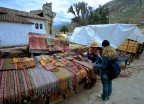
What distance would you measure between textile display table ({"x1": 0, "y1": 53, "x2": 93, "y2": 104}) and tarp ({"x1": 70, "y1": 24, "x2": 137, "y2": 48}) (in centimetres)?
352

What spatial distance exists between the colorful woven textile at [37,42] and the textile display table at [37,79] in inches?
68.4

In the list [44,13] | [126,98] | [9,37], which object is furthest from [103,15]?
[126,98]

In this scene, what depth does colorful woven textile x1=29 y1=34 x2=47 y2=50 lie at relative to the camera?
5.36 m

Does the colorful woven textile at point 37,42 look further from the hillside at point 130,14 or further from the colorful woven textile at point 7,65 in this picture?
the hillside at point 130,14

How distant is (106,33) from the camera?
22.9 feet

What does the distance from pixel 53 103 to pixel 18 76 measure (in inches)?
44.7

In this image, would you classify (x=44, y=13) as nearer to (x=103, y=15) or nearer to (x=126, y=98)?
(x=103, y=15)

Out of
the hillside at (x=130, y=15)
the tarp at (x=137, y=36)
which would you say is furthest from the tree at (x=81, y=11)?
the tarp at (x=137, y=36)

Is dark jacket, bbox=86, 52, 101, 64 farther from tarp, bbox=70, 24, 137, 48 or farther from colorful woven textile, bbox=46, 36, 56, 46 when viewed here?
tarp, bbox=70, 24, 137, 48

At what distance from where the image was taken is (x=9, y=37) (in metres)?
13.8

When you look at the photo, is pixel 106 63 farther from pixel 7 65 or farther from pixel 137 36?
pixel 137 36

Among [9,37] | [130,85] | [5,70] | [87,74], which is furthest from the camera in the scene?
[9,37]

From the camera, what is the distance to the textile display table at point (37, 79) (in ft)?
7.69

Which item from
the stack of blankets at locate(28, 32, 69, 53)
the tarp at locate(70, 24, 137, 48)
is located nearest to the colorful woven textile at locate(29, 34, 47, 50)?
the stack of blankets at locate(28, 32, 69, 53)
